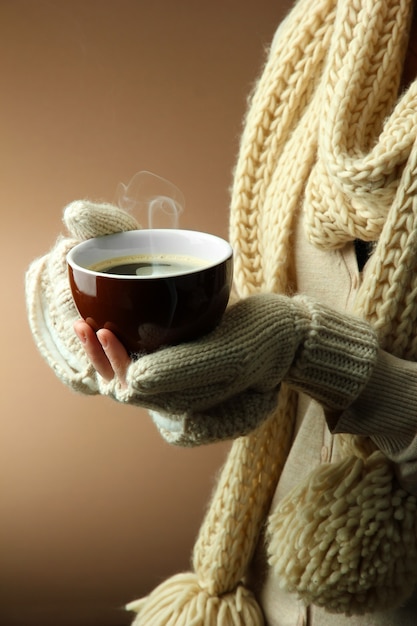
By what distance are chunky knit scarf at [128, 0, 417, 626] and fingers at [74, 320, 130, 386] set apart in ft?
0.77

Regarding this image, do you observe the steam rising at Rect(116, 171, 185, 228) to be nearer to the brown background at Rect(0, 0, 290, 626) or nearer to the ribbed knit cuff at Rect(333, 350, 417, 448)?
the brown background at Rect(0, 0, 290, 626)

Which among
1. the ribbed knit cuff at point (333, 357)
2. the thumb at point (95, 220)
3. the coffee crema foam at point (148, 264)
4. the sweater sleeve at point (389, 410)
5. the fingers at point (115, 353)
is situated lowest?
the sweater sleeve at point (389, 410)

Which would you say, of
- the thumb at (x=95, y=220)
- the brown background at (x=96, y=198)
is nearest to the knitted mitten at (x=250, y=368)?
the thumb at (x=95, y=220)

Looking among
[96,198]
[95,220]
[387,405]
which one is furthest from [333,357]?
[96,198]

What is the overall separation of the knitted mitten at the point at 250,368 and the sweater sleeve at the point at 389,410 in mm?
18

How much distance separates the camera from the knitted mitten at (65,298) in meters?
0.53

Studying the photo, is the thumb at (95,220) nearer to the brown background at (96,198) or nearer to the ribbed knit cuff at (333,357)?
the ribbed knit cuff at (333,357)

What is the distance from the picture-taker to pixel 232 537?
73cm

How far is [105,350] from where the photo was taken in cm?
47

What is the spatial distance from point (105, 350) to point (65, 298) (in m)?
0.15

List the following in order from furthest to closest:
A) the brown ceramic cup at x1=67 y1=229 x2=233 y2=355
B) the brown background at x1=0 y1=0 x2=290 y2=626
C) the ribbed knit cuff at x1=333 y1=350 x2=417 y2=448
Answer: the brown background at x1=0 y1=0 x2=290 y2=626 → the ribbed knit cuff at x1=333 y1=350 x2=417 y2=448 → the brown ceramic cup at x1=67 y1=229 x2=233 y2=355

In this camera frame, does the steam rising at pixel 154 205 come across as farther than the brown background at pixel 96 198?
No

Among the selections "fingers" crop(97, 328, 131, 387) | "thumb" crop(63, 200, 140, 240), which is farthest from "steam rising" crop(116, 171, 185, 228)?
"fingers" crop(97, 328, 131, 387)

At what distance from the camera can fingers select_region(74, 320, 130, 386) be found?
458 millimetres
